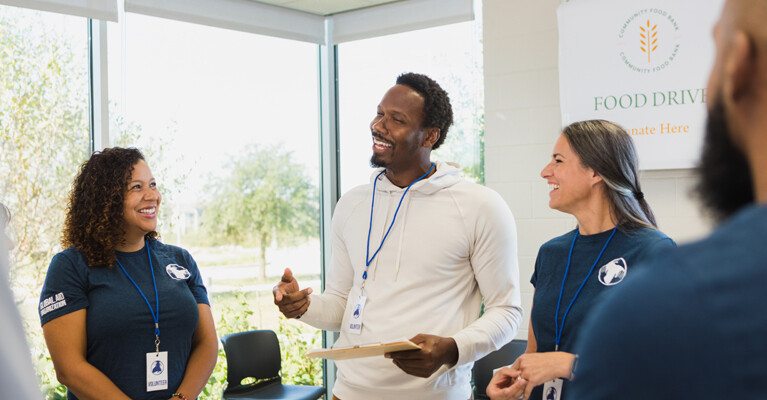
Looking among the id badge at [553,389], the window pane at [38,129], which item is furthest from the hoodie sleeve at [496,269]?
the window pane at [38,129]

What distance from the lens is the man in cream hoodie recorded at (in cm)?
219

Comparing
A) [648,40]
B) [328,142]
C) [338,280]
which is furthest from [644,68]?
[328,142]

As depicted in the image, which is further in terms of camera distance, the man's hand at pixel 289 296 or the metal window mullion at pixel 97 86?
the metal window mullion at pixel 97 86

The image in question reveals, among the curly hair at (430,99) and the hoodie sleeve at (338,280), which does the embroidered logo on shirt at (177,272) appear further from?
the curly hair at (430,99)

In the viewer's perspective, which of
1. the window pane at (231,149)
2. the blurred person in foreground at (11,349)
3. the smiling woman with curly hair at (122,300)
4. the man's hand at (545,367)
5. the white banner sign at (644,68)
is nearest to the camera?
the blurred person in foreground at (11,349)

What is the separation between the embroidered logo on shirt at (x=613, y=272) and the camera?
73.4 inches

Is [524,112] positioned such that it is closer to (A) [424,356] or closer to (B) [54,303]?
(A) [424,356]

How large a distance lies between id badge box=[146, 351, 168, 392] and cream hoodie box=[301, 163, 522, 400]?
1.77 ft

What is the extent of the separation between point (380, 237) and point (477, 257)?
1.15 feet

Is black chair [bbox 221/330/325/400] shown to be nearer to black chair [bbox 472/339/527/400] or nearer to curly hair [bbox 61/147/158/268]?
black chair [bbox 472/339/527/400]

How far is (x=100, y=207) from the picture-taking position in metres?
2.50

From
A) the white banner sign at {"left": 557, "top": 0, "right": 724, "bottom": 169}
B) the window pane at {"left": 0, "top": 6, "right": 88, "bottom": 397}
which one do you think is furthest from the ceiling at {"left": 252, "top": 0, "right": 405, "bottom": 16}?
the white banner sign at {"left": 557, "top": 0, "right": 724, "bottom": 169}

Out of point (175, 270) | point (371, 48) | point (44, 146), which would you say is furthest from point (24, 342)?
point (371, 48)

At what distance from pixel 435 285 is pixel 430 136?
0.59m
